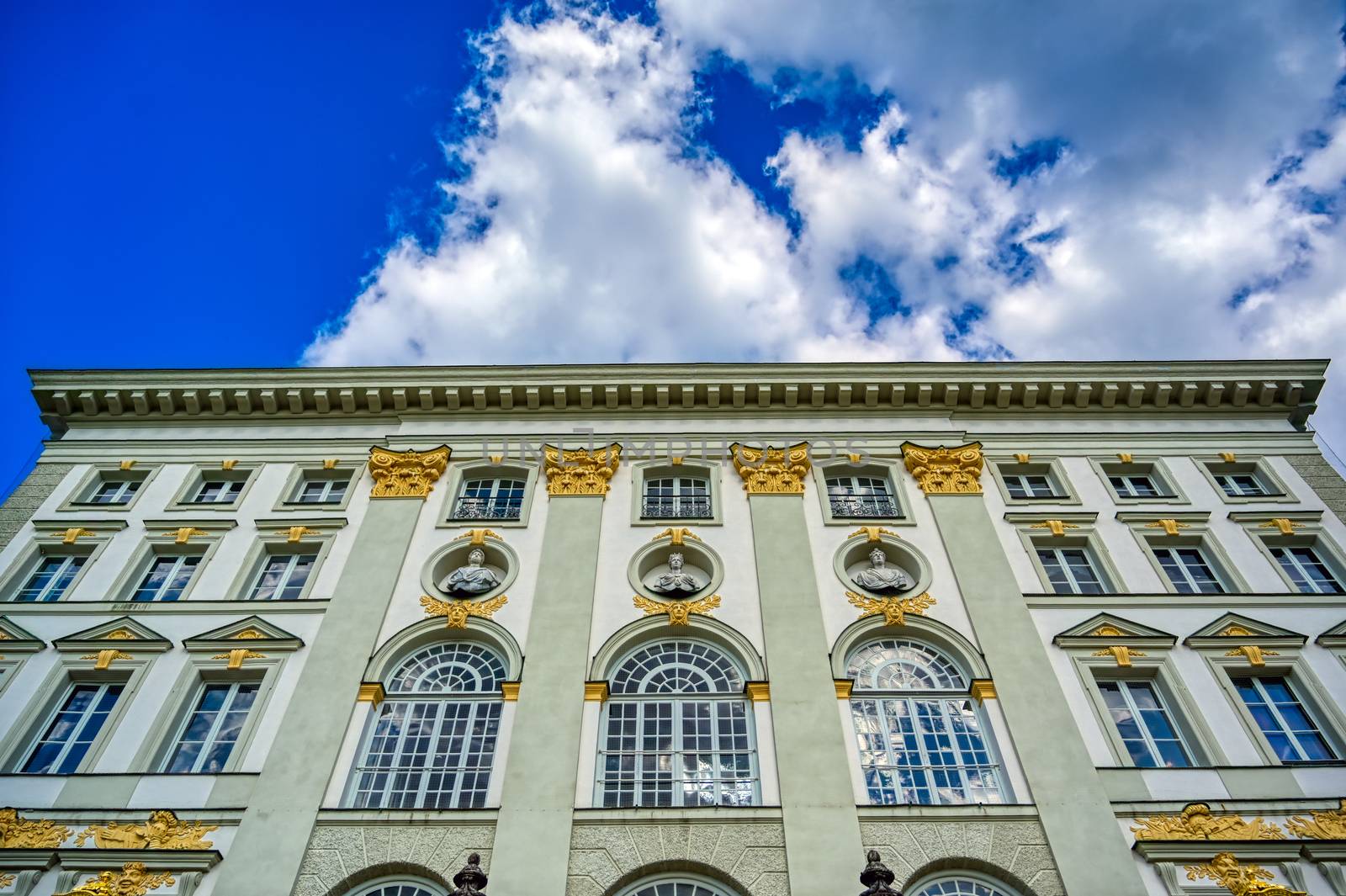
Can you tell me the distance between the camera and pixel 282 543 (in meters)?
25.9

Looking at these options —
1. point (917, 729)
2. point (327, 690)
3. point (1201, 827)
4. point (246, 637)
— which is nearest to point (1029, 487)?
point (917, 729)

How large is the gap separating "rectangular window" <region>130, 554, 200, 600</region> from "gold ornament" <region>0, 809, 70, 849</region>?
6.47 metres

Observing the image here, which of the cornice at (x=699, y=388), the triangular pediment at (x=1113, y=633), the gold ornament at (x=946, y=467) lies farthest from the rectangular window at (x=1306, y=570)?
the gold ornament at (x=946, y=467)

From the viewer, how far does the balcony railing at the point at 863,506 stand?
26.5 m

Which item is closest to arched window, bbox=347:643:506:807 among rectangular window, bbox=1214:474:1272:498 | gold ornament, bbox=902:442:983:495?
gold ornament, bbox=902:442:983:495

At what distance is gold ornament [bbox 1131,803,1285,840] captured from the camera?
18.5m

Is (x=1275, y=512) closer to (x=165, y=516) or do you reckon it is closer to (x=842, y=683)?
(x=842, y=683)

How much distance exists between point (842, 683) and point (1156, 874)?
6692mm

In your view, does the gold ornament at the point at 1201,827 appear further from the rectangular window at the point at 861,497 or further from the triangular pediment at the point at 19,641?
the triangular pediment at the point at 19,641

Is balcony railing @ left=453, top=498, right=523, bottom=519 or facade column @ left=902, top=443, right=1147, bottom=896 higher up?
balcony railing @ left=453, top=498, right=523, bottom=519

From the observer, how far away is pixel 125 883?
1812 cm

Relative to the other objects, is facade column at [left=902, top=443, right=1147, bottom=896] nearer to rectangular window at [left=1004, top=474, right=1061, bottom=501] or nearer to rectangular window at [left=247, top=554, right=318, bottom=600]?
rectangular window at [left=1004, top=474, right=1061, bottom=501]

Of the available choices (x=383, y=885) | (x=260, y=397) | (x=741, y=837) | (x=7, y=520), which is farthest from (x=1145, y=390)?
(x=7, y=520)

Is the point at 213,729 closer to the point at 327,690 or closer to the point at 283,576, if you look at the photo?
the point at 327,690
